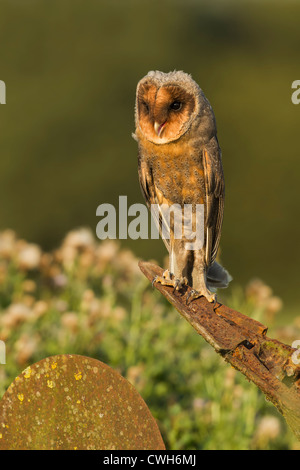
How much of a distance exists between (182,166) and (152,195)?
0.83 ft

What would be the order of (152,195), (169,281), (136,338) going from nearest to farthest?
(169,281) < (152,195) < (136,338)

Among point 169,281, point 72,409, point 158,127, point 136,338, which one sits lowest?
point 136,338

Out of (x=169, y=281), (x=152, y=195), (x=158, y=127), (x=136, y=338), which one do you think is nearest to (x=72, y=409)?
(x=169, y=281)

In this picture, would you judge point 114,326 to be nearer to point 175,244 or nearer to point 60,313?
point 60,313

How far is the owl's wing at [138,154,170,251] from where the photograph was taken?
1.92 meters

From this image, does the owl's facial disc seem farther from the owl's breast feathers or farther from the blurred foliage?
the blurred foliage

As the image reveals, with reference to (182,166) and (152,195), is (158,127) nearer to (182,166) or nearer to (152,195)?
(182,166)

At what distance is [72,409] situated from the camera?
1.01m

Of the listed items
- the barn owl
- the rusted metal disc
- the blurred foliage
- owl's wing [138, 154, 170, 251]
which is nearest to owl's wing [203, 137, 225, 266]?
the barn owl

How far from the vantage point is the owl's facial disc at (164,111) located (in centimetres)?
152

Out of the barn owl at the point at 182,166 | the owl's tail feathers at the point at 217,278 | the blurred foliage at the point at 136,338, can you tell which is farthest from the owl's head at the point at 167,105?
the blurred foliage at the point at 136,338

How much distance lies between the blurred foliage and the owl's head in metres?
0.90

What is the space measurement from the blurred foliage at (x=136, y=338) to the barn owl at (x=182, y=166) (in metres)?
0.51

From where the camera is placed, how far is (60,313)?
2.58 metres
